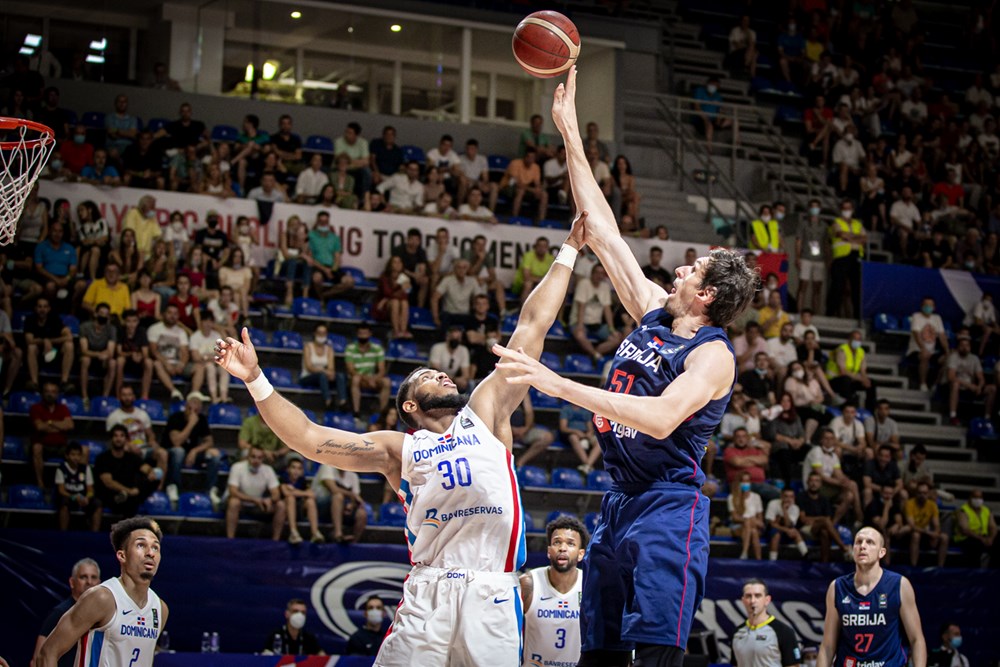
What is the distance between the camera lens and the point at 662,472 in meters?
5.07

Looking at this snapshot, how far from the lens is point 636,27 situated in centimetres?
2258

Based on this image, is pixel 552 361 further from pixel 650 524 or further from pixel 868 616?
pixel 650 524

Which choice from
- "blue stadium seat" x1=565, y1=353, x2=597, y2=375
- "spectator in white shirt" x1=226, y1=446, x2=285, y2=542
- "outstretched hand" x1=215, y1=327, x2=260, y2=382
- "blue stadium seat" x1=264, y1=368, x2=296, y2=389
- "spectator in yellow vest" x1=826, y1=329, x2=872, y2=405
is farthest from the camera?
"spectator in yellow vest" x1=826, y1=329, x2=872, y2=405

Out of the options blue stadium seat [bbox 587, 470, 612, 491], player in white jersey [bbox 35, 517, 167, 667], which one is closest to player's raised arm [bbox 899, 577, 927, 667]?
Answer: player in white jersey [bbox 35, 517, 167, 667]

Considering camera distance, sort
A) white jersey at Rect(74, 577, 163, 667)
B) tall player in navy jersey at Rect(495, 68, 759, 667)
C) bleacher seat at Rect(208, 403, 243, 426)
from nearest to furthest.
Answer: tall player in navy jersey at Rect(495, 68, 759, 667), white jersey at Rect(74, 577, 163, 667), bleacher seat at Rect(208, 403, 243, 426)

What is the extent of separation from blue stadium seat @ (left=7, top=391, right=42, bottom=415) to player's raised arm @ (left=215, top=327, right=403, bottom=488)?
9419mm

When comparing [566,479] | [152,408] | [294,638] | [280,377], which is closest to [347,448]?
[294,638]

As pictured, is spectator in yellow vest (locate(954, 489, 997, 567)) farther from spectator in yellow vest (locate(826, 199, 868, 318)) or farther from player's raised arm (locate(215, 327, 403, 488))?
player's raised arm (locate(215, 327, 403, 488))

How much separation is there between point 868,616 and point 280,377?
8713 millimetres

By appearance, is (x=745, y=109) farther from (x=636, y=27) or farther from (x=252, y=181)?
(x=252, y=181)

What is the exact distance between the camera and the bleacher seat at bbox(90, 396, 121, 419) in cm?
1420

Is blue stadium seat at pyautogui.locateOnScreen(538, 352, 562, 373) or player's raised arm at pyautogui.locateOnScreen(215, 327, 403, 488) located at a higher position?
blue stadium seat at pyautogui.locateOnScreen(538, 352, 562, 373)

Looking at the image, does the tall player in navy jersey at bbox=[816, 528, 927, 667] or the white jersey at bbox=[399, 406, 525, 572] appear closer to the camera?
the white jersey at bbox=[399, 406, 525, 572]

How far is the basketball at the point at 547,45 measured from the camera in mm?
6941
